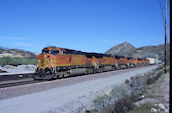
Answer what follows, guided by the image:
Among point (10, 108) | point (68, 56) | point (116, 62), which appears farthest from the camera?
point (116, 62)

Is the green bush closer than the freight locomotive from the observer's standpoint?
No

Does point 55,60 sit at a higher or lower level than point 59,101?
higher

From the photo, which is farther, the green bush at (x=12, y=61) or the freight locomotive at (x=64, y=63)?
the green bush at (x=12, y=61)

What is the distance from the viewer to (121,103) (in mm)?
6664

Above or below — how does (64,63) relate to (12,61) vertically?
below

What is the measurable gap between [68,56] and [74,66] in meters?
1.92

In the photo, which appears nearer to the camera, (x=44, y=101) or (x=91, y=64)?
(x=44, y=101)

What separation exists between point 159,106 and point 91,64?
20652 mm

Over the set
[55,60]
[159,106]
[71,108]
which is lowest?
[71,108]

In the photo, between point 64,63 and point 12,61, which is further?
point 12,61

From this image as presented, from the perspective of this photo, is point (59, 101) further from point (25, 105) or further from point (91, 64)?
point (91, 64)

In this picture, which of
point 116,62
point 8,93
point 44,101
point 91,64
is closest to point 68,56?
point 91,64

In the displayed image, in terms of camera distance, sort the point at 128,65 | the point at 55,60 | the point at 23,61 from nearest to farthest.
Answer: the point at 55,60, the point at 23,61, the point at 128,65

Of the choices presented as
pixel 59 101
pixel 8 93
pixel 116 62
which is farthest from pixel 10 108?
pixel 116 62
